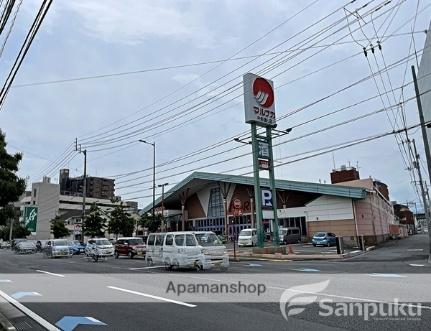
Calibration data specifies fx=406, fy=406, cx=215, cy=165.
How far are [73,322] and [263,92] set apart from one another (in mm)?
27069

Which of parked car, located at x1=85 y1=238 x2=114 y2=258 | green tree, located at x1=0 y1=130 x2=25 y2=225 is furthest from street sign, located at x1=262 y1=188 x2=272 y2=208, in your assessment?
green tree, located at x1=0 y1=130 x2=25 y2=225

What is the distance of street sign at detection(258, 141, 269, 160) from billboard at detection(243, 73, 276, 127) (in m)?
1.60

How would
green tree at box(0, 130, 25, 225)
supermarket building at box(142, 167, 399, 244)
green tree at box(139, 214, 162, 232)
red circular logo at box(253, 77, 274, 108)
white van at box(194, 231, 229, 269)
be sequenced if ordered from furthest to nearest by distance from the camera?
green tree at box(139, 214, 162, 232), supermarket building at box(142, 167, 399, 244), red circular logo at box(253, 77, 274, 108), white van at box(194, 231, 229, 269), green tree at box(0, 130, 25, 225)

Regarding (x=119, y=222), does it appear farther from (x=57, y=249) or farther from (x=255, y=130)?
(x=255, y=130)

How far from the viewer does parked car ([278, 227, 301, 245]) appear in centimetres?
4325

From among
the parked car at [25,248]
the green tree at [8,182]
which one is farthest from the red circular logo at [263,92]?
the parked car at [25,248]

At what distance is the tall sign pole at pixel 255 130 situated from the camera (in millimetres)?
30781

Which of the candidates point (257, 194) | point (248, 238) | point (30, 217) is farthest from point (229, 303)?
point (30, 217)

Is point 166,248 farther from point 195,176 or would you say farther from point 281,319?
point 195,176

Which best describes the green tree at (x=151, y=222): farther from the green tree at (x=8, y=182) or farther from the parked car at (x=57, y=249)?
the green tree at (x=8, y=182)

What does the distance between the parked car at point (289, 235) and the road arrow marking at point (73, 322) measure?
35.5m

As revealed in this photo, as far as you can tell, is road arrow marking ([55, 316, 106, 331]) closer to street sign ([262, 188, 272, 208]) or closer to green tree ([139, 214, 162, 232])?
street sign ([262, 188, 272, 208])

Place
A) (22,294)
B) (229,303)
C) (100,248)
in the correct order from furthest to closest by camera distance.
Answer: (100,248) → (22,294) → (229,303)

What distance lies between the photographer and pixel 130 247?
31.9m
